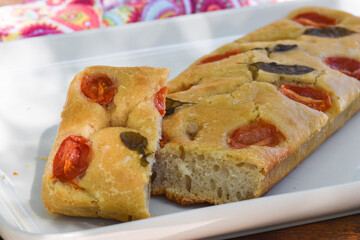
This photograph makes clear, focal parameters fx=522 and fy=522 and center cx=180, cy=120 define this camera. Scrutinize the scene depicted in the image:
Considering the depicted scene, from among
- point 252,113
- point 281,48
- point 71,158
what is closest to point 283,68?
point 281,48

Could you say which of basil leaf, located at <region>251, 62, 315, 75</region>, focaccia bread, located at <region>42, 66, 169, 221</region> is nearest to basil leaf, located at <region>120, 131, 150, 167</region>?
focaccia bread, located at <region>42, 66, 169, 221</region>

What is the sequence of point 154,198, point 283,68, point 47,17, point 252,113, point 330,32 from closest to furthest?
point 154,198
point 252,113
point 283,68
point 330,32
point 47,17

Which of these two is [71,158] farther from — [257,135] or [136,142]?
[257,135]

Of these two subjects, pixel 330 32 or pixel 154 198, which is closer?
pixel 154 198

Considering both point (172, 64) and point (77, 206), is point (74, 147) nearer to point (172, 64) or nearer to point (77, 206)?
point (77, 206)

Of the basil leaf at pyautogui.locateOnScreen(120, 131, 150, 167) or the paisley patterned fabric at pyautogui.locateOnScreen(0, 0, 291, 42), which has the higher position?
the basil leaf at pyautogui.locateOnScreen(120, 131, 150, 167)

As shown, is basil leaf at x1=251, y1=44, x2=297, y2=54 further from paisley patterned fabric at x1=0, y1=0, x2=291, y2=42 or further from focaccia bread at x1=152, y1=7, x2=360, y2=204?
paisley patterned fabric at x1=0, y1=0, x2=291, y2=42

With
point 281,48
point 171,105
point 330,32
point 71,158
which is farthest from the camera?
point 330,32
